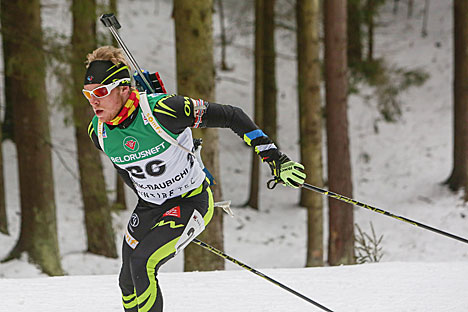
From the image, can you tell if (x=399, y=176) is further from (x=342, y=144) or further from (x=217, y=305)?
(x=217, y=305)

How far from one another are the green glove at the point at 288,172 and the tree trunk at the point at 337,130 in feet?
15.2

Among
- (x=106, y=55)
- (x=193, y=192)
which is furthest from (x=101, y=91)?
(x=193, y=192)

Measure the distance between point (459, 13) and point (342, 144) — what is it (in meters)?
5.78

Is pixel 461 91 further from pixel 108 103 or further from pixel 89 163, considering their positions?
pixel 108 103

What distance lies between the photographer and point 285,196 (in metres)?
14.4

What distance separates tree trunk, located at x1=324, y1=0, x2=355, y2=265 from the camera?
7922mm

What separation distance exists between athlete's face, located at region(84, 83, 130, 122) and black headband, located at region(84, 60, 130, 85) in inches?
1.6

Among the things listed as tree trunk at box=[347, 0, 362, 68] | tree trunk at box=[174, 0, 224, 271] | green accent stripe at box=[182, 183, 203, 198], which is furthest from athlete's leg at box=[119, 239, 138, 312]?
tree trunk at box=[347, 0, 362, 68]

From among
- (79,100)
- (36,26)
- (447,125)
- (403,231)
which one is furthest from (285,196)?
(36,26)

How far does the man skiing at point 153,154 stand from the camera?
319 cm

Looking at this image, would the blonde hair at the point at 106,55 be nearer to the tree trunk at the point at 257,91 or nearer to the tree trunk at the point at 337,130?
the tree trunk at the point at 337,130

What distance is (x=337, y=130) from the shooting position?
8.01m

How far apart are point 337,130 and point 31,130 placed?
4.66 meters

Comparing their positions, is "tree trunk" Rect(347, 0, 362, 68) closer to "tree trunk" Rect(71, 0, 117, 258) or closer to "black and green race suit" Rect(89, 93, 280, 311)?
"tree trunk" Rect(71, 0, 117, 258)
